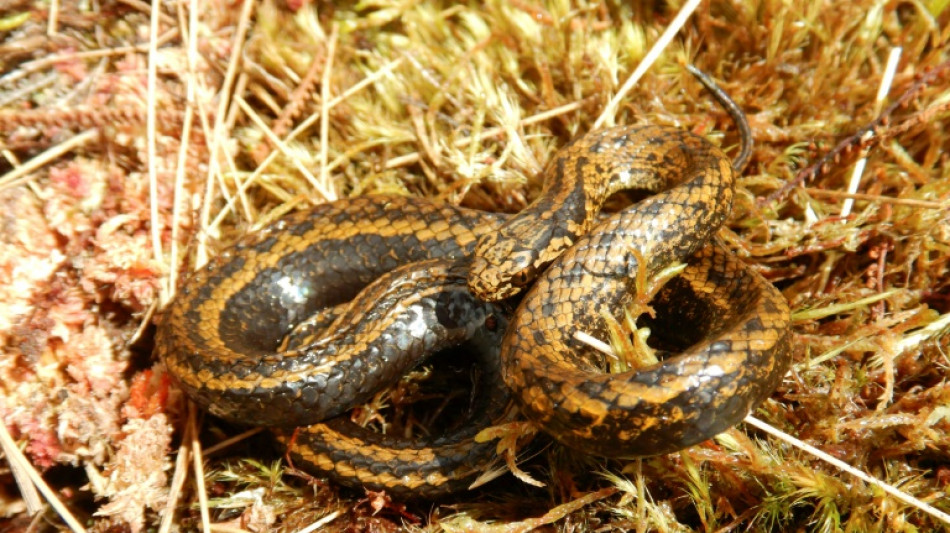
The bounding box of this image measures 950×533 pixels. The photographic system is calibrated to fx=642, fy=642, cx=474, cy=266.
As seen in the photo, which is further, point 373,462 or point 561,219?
point 561,219

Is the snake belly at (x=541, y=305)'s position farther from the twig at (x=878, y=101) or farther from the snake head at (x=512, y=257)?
the twig at (x=878, y=101)

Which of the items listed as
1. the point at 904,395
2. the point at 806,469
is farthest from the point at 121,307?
the point at 904,395

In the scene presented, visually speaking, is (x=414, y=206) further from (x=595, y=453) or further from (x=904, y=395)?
(x=904, y=395)

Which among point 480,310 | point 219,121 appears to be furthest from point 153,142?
point 480,310

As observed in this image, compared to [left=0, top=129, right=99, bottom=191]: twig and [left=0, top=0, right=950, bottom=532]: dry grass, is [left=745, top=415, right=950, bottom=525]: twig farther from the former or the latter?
[left=0, top=129, right=99, bottom=191]: twig

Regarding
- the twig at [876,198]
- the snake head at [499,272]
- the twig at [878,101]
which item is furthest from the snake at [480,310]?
the twig at [878,101]
